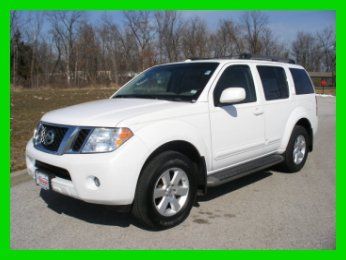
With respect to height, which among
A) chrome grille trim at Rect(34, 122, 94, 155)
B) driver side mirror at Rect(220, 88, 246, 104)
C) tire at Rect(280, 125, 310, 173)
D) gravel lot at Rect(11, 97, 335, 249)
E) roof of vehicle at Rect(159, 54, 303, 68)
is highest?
roof of vehicle at Rect(159, 54, 303, 68)

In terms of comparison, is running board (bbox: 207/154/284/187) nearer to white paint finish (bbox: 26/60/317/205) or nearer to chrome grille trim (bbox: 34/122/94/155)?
white paint finish (bbox: 26/60/317/205)

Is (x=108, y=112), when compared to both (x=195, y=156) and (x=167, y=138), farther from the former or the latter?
(x=195, y=156)

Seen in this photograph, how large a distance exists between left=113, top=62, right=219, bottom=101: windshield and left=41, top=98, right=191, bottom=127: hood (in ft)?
0.98

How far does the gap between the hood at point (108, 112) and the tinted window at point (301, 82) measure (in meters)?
3.10

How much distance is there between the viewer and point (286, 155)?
626 cm

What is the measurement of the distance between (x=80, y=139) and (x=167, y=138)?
94 centimetres

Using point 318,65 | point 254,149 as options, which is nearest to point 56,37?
point 318,65

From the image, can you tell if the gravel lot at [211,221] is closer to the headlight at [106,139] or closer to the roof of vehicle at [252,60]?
the headlight at [106,139]

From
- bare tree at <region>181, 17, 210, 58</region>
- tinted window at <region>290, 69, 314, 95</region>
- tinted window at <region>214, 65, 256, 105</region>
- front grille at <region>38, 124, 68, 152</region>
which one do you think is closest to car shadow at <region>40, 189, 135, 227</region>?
front grille at <region>38, 124, 68, 152</region>

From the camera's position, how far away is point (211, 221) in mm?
4359

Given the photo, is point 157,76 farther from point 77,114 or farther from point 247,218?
point 247,218

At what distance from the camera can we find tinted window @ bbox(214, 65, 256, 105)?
4.89 metres

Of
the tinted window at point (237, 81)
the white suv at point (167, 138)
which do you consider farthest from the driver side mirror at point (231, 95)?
the tinted window at point (237, 81)

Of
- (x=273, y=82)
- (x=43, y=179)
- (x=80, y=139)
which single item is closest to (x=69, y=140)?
(x=80, y=139)
